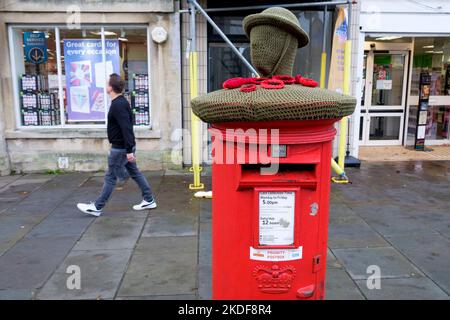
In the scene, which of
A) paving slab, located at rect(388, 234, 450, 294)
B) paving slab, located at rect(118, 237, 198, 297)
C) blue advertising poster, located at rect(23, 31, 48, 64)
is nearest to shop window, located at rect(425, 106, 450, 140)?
paving slab, located at rect(388, 234, 450, 294)

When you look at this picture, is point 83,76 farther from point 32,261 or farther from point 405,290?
point 405,290

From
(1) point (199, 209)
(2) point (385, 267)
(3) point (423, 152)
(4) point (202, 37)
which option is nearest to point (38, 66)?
(4) point (202, 37)

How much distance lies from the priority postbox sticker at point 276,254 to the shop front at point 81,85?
20.4 ft

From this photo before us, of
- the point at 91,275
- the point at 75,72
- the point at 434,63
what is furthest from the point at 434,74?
the point at 91,275

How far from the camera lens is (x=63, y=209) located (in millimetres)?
6133

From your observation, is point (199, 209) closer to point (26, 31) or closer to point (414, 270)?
point (414, 270)

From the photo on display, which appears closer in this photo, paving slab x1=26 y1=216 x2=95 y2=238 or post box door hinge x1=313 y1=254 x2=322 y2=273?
post box door hinge x1=313 y1=254 x2=322 y2=273

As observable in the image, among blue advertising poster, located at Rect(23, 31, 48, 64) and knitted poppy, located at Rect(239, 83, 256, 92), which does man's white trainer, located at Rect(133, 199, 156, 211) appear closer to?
knitted poppy, located at Rect(239, 83, 256, 92)

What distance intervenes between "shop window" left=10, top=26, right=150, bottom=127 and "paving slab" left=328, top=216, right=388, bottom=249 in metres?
4.68

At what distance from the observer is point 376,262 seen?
4.34 meters

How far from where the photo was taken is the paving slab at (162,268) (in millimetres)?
3791

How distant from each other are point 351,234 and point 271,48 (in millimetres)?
3257

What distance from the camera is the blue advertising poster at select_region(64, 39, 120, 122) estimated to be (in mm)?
8375

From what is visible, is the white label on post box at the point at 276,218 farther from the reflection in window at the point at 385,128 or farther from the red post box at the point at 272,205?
the reflection in window at the point at 385,128
